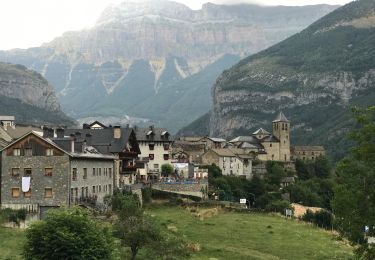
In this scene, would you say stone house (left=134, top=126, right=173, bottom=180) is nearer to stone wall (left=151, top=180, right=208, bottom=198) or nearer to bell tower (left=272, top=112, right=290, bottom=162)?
stone wall (left=151, top=180, right=208, bottom=198)

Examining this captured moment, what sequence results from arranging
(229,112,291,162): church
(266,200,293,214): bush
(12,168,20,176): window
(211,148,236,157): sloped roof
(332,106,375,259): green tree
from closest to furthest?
1. (332,106,375,259): green tree
2. (12,168,20,176): window
3. (266,200,293,214): bush
4. (211,148,236,157): sloped roof
5. (229,112,291,162): church

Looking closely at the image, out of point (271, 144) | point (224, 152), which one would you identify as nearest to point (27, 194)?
point (224, 152)

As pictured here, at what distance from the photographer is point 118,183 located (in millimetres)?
83625

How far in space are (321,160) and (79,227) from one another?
12026 centimetres

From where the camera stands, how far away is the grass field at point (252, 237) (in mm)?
54125

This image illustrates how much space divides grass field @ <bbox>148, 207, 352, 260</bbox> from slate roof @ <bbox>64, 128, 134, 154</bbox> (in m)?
11.4

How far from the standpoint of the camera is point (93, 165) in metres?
71.4

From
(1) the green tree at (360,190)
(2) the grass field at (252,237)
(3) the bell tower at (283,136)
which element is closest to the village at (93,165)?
(2) the grass field at (252,237)

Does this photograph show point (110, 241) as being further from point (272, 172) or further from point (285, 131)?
point (285, 131)

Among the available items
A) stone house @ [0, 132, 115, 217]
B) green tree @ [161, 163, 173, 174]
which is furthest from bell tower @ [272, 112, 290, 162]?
stone house @ [0, 132, 115, 217]

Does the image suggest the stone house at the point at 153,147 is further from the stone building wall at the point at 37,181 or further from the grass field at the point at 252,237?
the stone building wall at the point at 37,181

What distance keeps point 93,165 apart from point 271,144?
104 m

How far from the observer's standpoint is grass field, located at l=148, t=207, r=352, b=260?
178 feet

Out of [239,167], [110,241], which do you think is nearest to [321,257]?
[110,241]
